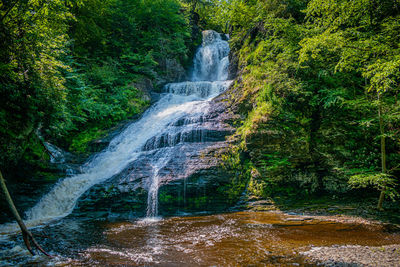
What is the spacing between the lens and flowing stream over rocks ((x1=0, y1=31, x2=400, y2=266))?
425 centimetres

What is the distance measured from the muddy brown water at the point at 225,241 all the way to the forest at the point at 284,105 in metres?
1.52

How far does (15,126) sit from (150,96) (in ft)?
37.1

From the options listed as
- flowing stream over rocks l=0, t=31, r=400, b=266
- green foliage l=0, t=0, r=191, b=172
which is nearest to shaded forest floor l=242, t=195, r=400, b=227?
flowing stream over rocks l=0, t=31, r=400, b=266

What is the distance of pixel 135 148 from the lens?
1155 cm

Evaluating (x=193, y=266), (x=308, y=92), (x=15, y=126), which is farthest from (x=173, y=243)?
(x=308, y=92)

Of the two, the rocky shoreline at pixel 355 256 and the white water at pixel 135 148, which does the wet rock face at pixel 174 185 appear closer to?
the white water at pixel 135 148

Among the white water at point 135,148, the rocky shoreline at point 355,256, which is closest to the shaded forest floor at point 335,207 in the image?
the rocky shoreline at point 355,256

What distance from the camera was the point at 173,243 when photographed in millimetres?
4949

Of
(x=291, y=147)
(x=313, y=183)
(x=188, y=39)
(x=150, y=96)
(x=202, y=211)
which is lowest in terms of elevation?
(x=202, y=211)

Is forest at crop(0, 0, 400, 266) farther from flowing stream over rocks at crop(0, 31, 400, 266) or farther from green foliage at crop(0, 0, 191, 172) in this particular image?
flowing stream over rocks at crop(0, 31, 400, 266)

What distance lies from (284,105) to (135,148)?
311 inches

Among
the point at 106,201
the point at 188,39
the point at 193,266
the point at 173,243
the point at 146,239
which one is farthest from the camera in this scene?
the point at 188,39

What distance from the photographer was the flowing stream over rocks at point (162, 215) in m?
4.25

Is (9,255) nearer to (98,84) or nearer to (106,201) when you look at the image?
(106,201)
